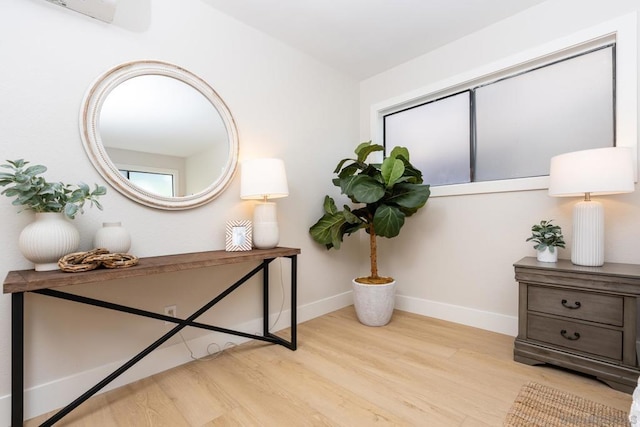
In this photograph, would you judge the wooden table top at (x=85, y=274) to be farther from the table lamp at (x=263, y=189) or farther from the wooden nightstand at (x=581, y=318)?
the wooden nightstand at (x=581, y=318)

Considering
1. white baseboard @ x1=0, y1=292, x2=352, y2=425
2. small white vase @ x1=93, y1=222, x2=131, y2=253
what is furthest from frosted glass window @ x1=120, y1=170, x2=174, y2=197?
white baseboard @ x1=0, y1=292, x2=352, y2=425

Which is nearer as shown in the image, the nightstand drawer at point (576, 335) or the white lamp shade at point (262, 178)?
the nightstand drawer at point (576, 335)

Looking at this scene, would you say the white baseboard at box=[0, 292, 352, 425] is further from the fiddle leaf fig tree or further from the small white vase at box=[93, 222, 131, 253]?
the fiddle leaf fig tree

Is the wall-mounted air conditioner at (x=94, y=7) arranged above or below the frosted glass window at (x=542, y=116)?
above

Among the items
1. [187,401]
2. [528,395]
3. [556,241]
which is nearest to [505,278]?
[556,241]

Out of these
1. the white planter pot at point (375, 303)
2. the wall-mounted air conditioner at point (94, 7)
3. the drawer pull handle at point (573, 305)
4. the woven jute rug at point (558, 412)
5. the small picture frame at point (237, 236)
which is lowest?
the woven jute rug at point (558, 412)

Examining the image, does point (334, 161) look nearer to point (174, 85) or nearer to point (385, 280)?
point (385, 280)

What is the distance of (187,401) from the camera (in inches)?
59.7

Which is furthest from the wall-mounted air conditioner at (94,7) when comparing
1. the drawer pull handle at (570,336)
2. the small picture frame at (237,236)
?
the drawer pull handle at (570,336)

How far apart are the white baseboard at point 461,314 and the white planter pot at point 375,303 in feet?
1.43

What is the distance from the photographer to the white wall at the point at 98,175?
1.43m

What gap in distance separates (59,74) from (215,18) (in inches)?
42.9

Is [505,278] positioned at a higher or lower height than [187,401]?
higher

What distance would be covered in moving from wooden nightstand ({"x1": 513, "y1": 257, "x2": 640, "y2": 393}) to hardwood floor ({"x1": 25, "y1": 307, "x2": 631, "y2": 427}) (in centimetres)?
10
